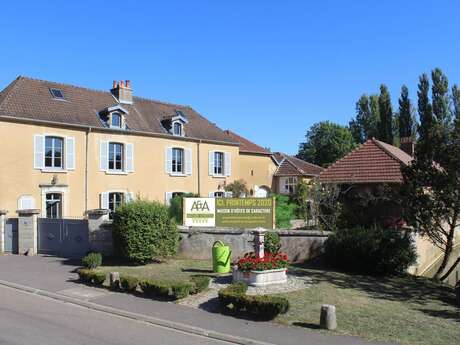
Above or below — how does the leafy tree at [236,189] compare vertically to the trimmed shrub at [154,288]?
above

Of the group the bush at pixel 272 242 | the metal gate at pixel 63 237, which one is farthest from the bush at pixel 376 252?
the metal gate at pixel 63 237

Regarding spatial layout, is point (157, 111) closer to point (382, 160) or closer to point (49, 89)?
point (49, 89)

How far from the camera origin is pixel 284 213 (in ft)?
73.2

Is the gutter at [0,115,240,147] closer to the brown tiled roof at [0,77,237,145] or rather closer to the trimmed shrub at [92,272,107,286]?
the brown tiled roof at [0,77,237,145]

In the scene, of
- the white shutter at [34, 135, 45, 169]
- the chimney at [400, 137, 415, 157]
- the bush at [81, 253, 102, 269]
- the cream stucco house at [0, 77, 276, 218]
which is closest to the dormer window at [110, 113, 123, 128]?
the cream stucco house at [0, 77, 276, 218]

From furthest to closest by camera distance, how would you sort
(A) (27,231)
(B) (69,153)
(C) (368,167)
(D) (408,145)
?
(D) (408,145) → (B) (69,153) → (C) (368,167) → (A) (27,231)

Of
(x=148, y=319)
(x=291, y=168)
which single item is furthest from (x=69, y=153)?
(x=291, y=168)

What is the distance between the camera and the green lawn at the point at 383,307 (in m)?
8.66

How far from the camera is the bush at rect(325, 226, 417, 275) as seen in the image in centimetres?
1495

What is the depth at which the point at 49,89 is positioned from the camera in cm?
2847

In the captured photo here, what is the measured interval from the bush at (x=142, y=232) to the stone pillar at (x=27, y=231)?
213 inches

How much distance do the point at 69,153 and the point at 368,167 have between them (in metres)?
15.6

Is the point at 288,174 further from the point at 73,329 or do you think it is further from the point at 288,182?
the point at 73,329

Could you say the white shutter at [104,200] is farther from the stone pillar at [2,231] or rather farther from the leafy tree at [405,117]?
the leafy tree at [405,117]
